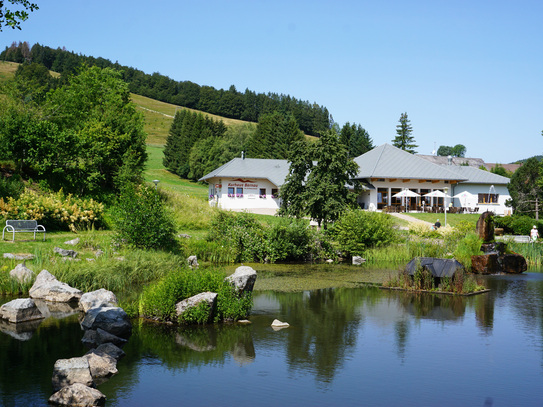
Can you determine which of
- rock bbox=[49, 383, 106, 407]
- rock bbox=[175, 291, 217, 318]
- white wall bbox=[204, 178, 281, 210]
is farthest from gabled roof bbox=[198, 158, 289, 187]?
rock bbox=[49, 383, 106, 407]

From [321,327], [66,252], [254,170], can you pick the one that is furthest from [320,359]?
[254,170]

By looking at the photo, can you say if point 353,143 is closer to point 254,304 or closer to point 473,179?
point 473,179

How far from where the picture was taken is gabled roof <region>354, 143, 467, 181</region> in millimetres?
50531

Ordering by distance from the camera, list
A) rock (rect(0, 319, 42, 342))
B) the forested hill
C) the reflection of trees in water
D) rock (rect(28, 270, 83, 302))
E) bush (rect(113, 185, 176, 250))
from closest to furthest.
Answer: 1. the reflection of trees in water
2. rock (rect(0, 319, 42, 342))
3. rock (rect(28, 270, 83, 302))
4. bush (rect(113, 185, 176, 250))
5. the forested hill

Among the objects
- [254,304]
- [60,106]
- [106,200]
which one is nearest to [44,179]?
[106,200]

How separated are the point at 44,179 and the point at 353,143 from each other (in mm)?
57656

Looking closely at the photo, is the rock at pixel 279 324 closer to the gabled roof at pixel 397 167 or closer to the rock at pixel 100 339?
the rock at pixel 100 339

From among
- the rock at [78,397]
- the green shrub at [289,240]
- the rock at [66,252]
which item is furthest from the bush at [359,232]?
the rock at [78,397]

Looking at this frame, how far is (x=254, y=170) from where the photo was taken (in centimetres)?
5225

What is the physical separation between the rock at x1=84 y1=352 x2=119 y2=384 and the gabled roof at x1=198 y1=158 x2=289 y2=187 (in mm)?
40046

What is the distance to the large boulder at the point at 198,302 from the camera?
483 inches

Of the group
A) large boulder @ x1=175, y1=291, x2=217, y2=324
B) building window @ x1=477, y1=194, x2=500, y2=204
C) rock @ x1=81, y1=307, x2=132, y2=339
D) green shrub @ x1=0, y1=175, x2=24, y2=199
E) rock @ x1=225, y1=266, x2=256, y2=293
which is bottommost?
rock @ x1=81, y1=307, x2=132, y2=339

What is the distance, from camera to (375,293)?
16609 mm

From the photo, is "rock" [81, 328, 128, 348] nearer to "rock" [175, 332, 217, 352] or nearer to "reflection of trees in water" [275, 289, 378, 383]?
A: "rock" [175, 332, 217, 352]
